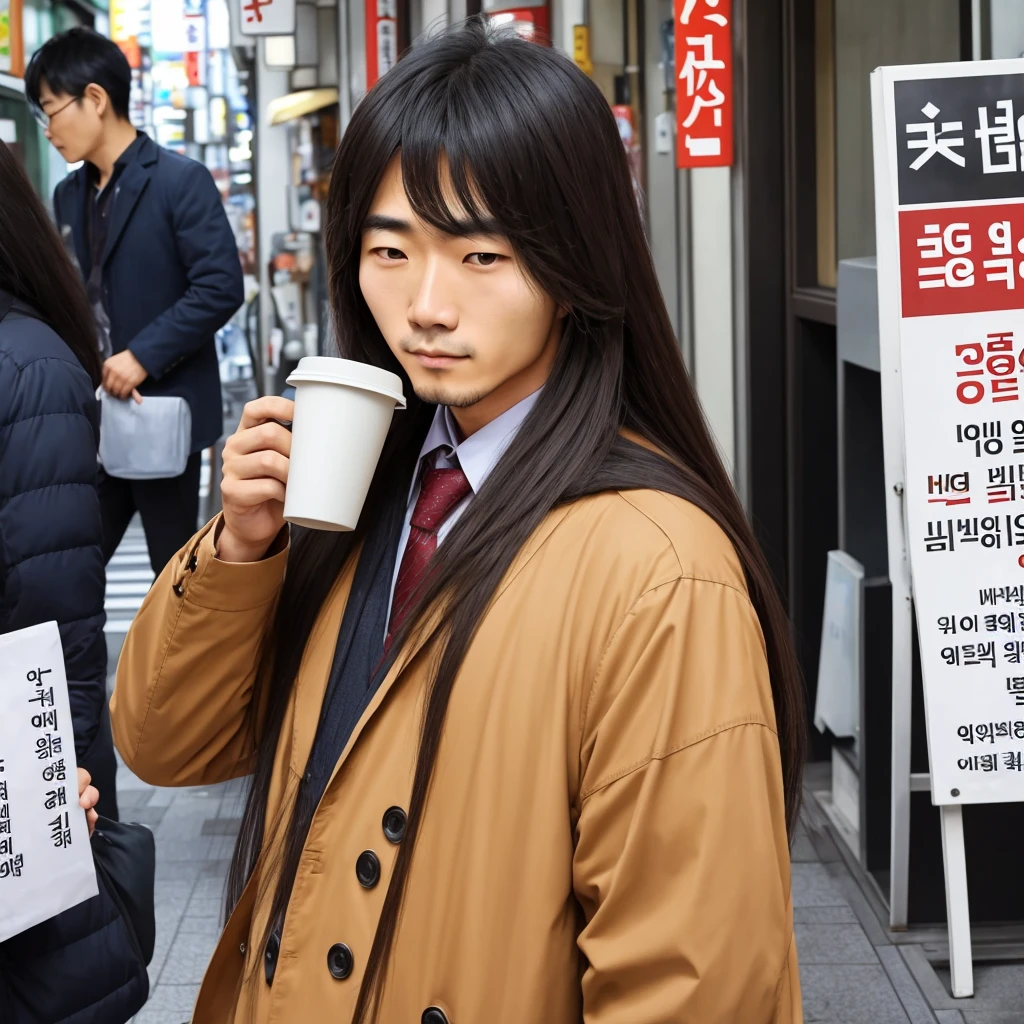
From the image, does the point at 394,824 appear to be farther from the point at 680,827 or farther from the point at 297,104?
the point at 297,104

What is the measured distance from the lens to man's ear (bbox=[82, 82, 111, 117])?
14.5 feet

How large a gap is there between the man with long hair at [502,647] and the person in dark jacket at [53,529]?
20.3 inches

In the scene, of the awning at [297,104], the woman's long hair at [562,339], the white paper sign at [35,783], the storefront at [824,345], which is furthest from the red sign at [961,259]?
the awning at [297,104]

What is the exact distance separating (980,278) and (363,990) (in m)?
2.45

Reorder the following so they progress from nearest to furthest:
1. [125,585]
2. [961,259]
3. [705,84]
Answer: [961,259]
[705,84]
[125,585]

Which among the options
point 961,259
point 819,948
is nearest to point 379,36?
point 961,259

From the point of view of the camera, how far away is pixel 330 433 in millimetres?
1381

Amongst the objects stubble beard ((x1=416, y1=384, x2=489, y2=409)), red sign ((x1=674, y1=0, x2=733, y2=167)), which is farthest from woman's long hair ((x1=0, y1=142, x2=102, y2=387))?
red sign ((x1=674, y1=0, x2=733, y2=167))

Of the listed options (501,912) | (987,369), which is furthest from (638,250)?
(987,369)

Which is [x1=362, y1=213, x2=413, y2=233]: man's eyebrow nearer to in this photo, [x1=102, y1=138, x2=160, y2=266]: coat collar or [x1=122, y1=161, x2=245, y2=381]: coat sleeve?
[x1=122, y1=161, x2=245, y2=381]: coat sleeve

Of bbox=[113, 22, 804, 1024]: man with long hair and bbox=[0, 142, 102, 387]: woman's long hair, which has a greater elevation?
bbox=[0, 142, 102, 387]: woman's long hair

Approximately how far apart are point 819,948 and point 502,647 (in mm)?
2659

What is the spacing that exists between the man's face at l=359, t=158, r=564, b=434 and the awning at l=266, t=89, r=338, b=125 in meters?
5.71

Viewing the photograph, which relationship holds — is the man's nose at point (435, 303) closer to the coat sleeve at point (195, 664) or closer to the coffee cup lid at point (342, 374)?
the coffee cup lid at point (342, 374)
